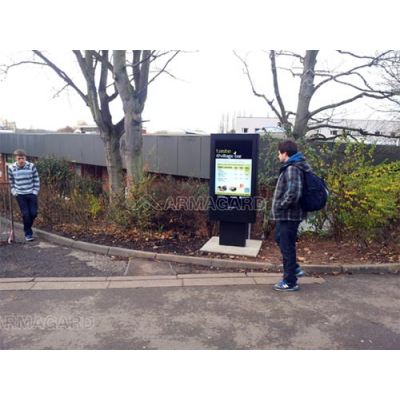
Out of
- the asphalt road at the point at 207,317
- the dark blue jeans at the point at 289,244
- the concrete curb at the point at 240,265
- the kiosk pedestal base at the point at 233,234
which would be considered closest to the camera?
the asphalt road at the point at 207,317

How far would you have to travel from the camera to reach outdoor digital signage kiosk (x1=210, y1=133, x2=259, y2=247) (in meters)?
5.73

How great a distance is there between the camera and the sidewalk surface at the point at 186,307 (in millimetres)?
3258

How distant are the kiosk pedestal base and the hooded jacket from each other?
1.69 metres

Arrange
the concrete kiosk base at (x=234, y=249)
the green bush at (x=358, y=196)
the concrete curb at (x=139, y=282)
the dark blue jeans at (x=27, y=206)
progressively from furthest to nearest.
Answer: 1. the dark blue jeans at (x=27, y=206)
2. the green bush at (x=358, y=196)
3. the concrete kiosk base at (x=234, y=249)
4. the concrete curb at (x=139, y=282)

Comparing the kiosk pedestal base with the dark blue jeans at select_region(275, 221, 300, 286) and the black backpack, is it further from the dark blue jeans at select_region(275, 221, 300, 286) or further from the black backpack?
the black backpack

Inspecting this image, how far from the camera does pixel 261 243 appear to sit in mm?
6332

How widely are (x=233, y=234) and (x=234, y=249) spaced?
0.30m

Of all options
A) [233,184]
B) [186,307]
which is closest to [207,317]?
[186,307]

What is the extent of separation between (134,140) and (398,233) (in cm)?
634

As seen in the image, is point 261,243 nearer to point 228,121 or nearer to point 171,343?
point 171,343

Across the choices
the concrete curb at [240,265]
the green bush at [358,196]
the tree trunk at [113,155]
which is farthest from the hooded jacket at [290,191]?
the tree trunk at [113,155]

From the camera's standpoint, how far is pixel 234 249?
583 cm

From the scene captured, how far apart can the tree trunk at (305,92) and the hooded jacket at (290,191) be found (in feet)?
14.7

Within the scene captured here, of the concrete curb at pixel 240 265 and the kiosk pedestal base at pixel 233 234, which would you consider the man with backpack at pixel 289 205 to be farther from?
the kiosk pedestal base at pixel 233 234
